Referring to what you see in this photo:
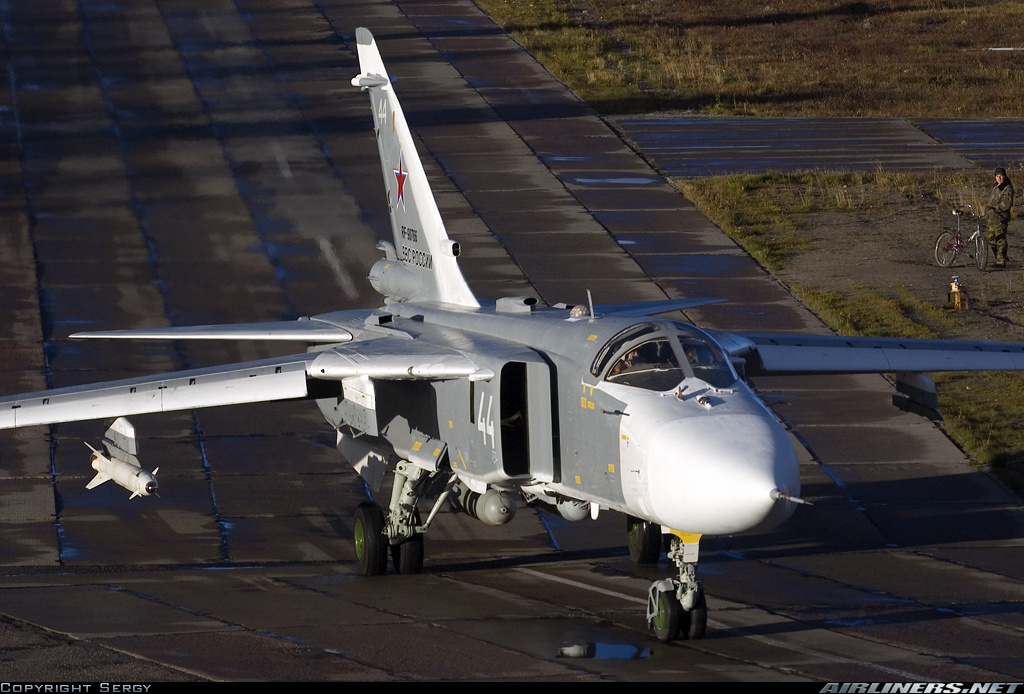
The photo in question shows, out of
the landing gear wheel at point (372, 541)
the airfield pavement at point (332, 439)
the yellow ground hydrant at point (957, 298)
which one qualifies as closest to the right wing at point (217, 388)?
the landing gear wheel at point (372, 541)

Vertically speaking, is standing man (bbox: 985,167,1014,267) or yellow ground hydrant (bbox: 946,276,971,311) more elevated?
standing man (bbox: 985,167,1014,267)

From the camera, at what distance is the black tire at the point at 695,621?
15.0m

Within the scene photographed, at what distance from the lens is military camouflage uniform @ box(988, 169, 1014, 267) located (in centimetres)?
3384

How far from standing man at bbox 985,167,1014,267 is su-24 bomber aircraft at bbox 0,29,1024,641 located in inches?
593

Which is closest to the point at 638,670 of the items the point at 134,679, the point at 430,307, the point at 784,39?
the point at 134,679

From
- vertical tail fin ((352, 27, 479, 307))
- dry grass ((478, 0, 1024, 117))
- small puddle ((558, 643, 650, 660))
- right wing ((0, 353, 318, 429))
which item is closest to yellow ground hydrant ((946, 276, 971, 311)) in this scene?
vertical tail fin ((352, 27, 479, 307))

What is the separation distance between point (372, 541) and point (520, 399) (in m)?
2.90

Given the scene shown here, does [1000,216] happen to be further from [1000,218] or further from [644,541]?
[644,541]

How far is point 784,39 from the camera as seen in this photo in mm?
57562

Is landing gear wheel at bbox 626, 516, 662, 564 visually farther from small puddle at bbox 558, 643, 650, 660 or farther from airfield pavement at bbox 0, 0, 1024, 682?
small puddle at bbox 558, 643, 650, 660

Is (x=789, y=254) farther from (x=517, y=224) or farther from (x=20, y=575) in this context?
(x=20, y=575)

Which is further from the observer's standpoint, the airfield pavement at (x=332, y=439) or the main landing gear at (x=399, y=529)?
the main landing gear at (x=399, y=529)

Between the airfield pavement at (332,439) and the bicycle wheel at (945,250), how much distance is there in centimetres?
450

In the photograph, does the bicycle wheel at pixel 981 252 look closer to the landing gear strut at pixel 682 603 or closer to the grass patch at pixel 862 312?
the grass patch at pixel 862 312
